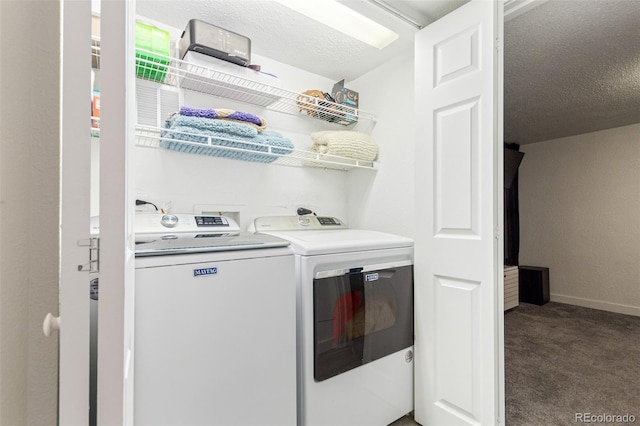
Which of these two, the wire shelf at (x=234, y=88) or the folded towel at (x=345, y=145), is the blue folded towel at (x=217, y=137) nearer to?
the wire shelf at (x=234, y=88)

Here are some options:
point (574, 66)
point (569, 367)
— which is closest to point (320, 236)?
point (569, 367)

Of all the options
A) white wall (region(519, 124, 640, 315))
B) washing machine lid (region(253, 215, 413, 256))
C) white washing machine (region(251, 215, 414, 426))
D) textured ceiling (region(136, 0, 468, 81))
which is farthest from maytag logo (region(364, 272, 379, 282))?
white wall (region(519, 124, 640, 315))

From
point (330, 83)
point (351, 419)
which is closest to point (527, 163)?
point (330, 83)

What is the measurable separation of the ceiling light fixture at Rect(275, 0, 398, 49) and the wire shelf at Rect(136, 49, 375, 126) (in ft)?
1.38

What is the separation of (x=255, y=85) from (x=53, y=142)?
3.69 ft

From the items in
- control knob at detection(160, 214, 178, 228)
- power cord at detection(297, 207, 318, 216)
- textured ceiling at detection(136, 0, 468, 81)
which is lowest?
control knob at detection(160, 214, 178, 228)

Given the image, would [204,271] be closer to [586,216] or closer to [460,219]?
[460,219]

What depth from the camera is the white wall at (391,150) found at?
196 centimetres

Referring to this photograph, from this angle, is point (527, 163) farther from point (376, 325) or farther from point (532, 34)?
point (376, 325)

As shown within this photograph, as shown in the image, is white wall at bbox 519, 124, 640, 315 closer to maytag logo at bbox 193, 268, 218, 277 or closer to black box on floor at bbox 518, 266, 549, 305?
black box on floor at bbox 518, 266, 549, 305

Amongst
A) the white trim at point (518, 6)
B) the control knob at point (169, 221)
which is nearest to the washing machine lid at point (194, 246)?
the control knob at point (169, 221)

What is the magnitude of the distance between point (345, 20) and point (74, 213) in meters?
1.78

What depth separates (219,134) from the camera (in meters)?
1.48

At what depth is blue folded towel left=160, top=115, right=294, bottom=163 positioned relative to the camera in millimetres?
1417
